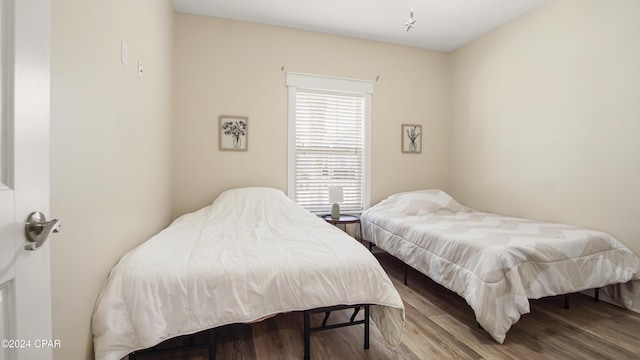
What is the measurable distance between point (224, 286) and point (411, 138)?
3349 millimetres

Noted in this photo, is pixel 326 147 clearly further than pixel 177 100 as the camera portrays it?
Yes

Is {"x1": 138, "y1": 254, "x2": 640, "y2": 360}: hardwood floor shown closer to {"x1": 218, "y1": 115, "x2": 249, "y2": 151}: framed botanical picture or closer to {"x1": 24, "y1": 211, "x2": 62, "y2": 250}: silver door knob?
{"x1": 24, "y1": 211, "x2": 62, "y2": 250}: silver door knob

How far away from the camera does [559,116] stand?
2836 mm

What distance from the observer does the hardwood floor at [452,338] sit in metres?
1.72

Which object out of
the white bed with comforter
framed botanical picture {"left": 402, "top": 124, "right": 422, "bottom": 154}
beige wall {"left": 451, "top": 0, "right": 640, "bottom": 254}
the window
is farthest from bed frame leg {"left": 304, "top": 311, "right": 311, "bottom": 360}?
framed botanical picture {"left": 402, "top": 124, "right": 422, "bottom": 154}

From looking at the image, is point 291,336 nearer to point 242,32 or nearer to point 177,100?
point 177,100

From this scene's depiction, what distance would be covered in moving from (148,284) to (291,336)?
1.01 metres

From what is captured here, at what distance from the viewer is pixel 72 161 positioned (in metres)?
1.10

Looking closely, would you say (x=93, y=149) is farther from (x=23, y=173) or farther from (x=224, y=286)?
(x=224, y=286)

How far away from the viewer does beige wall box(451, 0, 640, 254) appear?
7.75 ft

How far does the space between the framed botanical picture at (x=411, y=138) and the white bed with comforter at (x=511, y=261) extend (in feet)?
4.65

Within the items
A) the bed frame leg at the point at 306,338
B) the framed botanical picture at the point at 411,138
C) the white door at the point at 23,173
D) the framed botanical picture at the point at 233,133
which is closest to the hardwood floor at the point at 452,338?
the bed frame leg at the point at 306,338

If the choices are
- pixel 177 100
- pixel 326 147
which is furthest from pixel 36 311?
pixel 326 147

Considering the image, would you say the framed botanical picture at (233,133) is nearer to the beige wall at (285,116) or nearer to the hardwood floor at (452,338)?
the beige wall at (285,116)
